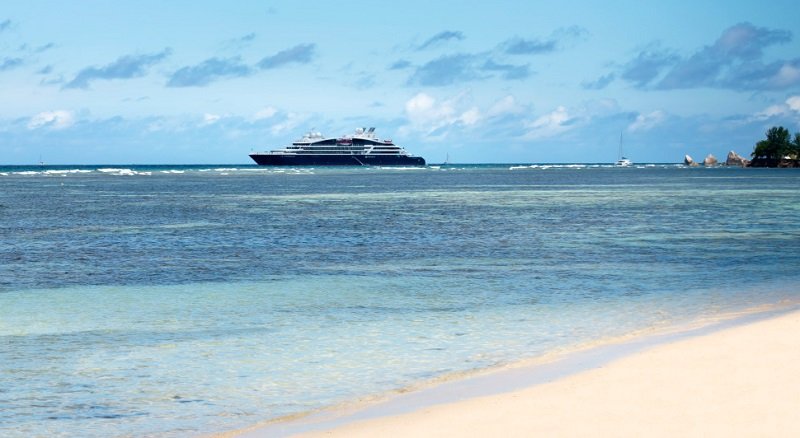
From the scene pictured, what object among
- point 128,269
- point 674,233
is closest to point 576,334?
point 128,269

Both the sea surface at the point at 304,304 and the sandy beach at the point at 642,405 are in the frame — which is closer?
the sandy beach at the point at 642,405

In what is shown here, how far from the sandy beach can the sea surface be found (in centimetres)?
130

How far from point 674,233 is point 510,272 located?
44.5 ft

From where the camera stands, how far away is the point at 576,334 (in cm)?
1265

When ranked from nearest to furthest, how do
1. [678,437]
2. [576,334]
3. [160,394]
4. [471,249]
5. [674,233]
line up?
[678,437] → [160,394] → [576,334] → [471,249] → [674,233]

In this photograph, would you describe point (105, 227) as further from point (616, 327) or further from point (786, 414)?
point (786, 414)

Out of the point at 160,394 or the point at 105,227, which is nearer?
the point at 160,394

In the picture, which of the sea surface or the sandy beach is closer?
the sandy beach

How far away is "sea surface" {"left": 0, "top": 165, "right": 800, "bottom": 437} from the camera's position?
936cm

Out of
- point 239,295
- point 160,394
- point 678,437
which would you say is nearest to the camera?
point 678,437

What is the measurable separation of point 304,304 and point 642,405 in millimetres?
8154

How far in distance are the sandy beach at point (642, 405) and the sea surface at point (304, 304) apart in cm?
130

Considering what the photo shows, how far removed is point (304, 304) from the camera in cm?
1550

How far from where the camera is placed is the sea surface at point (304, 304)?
9.36 m
